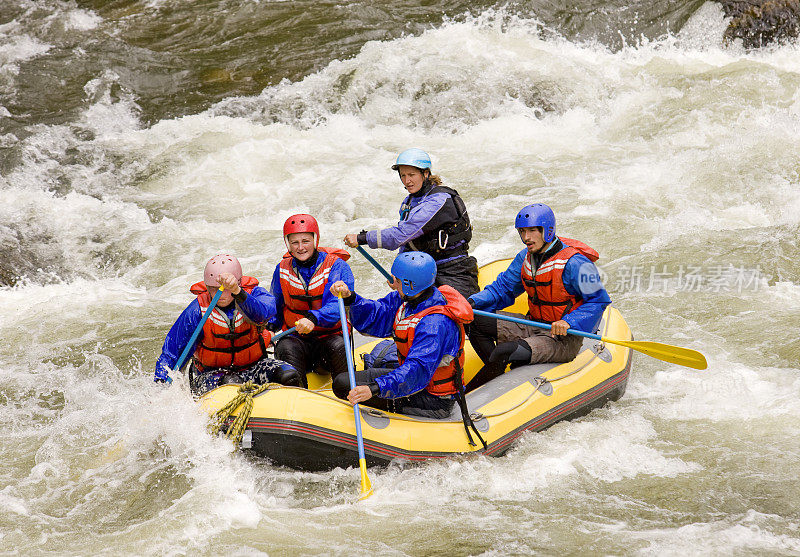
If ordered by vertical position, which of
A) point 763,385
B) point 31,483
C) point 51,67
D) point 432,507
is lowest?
point 763,385

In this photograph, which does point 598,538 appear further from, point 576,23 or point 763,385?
point 576,23

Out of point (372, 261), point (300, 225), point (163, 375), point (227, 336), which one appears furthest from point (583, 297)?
point (163, 375)

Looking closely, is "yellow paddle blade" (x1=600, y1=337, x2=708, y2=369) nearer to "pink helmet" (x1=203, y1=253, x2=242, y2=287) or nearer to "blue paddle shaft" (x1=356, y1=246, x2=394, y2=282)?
"blue paddle shaft" (x1=356, y1=246, x2=394, y2=282)

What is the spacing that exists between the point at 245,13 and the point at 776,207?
8.80 metres

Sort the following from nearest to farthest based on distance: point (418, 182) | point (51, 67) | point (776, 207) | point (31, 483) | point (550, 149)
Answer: point (31, 483), point (418, 182), point (776, 207), point (550, 149), point (51, 67)

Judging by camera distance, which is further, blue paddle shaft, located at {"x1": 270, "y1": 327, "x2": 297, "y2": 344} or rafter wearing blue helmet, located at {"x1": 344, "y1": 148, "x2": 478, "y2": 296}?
rafter wearing blue helmet, located at {"x1": 344, "y1": 148, "x2": 478, "y2": 296}

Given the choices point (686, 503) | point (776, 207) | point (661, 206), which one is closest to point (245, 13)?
point (661, 206)

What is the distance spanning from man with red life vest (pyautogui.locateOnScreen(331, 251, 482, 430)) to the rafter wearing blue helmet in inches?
30.9

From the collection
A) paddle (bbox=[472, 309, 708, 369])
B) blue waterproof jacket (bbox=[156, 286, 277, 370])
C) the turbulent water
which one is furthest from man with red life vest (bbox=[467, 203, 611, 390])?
blue waterproof jacket (bbox=[156, 286, 277, 370])

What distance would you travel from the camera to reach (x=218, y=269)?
450 cm

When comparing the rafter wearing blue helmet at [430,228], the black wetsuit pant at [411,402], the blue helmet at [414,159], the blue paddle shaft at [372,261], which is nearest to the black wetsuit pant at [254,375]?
the black wetsuit pant at [411,402]

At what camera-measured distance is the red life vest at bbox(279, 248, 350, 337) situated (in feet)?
16.3

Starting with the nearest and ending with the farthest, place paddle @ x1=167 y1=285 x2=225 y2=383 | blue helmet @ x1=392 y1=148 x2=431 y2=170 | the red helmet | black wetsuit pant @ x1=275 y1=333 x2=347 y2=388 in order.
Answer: paddle @ x1=167 y1=285 x2=225 y2=383 → the red helmet → black wetsuit pant @ x1=275 y1=333 x2=347 y2=388 → blue helmet @ x1=392 y1=148 x2=431 y2=170

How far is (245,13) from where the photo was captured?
13.2m
